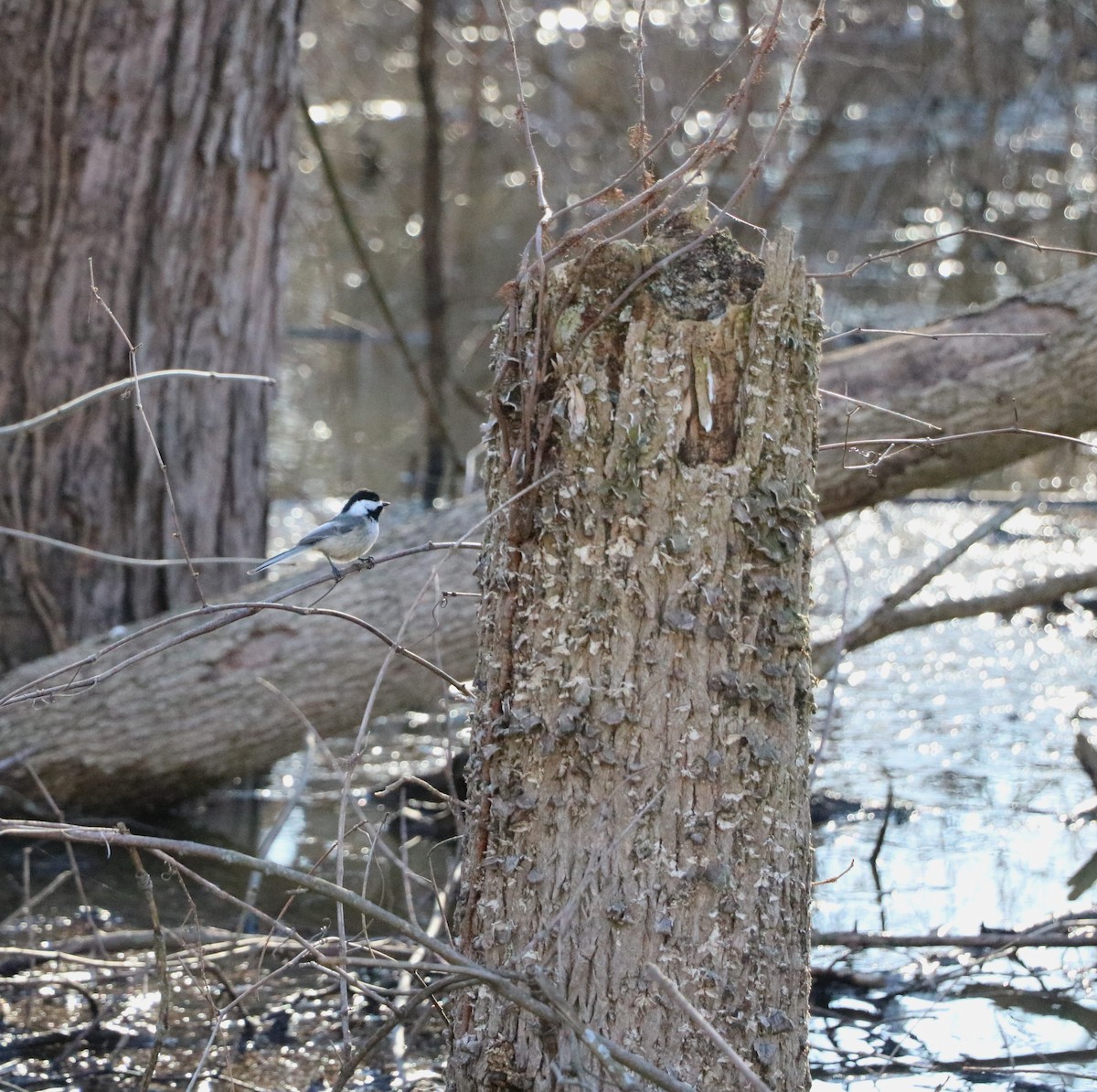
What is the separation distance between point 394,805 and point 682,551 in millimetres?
2972

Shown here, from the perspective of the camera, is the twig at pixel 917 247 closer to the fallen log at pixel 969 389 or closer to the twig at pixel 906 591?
the twig at pixel 906 591

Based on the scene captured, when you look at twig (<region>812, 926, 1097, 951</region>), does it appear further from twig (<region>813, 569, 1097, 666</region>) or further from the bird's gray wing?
the bird's gray wing

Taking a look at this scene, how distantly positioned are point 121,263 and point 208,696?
1.40 metres

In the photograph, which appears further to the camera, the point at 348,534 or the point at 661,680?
the point at 348,534

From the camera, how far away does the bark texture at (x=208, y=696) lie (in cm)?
418

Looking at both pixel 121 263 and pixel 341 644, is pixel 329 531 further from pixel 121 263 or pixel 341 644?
pixel 121 263

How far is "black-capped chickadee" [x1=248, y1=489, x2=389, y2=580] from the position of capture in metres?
3.57

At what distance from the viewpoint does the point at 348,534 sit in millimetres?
3600

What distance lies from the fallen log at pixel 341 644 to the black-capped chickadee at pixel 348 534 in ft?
1.51

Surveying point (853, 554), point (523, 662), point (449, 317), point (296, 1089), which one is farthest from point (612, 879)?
point (449, 317)

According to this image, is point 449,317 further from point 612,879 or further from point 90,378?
point 612,879

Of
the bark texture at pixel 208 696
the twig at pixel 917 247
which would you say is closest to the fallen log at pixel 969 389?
the bark texture at pixel 208 696

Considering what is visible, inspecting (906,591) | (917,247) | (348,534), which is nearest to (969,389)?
(906,591)

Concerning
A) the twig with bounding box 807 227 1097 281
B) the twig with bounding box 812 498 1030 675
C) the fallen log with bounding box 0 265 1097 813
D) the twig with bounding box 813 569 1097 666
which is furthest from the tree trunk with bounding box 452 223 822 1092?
the twig with bounding box 813 569 1097 666
